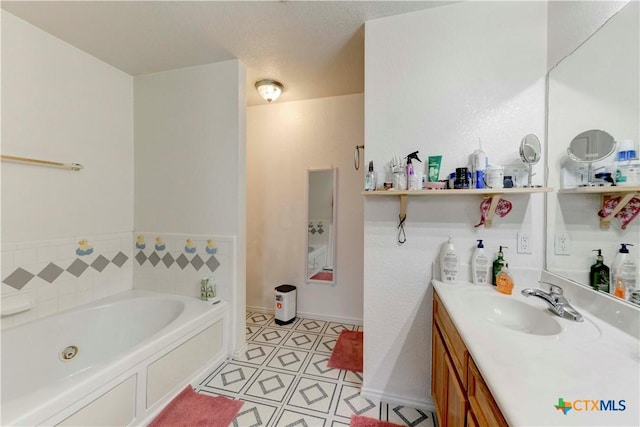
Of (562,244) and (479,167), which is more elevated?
(479,167)

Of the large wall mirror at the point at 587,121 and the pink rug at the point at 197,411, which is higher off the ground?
the large wall mirror at the point at 587,121

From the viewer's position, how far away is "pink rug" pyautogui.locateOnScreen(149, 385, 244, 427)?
149 centimetres

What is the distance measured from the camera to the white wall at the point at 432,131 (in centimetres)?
146

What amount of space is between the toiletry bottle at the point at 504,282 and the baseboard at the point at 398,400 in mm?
853

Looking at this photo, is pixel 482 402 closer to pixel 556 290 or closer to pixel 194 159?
pixel 556 290

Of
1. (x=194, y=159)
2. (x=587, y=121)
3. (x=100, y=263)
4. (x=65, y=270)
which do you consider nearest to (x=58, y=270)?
(x=65, y=270)

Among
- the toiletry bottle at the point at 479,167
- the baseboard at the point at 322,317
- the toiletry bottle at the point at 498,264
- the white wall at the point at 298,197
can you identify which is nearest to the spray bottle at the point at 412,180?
the toiletry bottle at the point at 479,167

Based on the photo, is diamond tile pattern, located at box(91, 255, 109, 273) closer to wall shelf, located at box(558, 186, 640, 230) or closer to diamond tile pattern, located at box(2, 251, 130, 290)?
diamond tile pattern, located at box(2, 251, 130, 290)

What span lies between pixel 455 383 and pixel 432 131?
1314 mm

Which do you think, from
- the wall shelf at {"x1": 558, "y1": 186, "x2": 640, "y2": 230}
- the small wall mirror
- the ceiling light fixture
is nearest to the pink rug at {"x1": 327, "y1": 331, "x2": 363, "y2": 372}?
the wall shelf at {"x1": 558, "y1": 186, "x2": 640, "y2": 230}

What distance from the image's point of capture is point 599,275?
1134 mm

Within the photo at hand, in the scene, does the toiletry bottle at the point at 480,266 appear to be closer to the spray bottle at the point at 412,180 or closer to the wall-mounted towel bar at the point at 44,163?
the spray bottle at the point at 412,180

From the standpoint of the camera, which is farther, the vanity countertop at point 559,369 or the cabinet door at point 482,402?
the cabinet door at point 482,402

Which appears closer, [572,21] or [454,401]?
[454,401]
